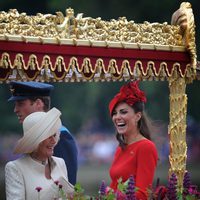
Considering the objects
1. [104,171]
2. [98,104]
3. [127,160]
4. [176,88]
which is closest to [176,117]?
[176,88]

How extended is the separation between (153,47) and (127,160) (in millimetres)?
874

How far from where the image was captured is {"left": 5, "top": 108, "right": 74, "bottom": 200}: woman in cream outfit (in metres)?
8.12

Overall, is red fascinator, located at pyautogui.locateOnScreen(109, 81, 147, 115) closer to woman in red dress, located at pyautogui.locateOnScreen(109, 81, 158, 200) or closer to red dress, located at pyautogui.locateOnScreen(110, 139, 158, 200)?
woman in red dress, located at pyautogui.locateOnScreen(109, 81, 158, 200)

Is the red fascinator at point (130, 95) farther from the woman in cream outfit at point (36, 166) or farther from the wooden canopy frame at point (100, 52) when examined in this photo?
the woman in cream outfit at point (36, 166)

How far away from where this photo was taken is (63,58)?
8.59 m

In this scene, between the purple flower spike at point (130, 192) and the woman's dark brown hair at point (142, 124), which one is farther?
the woman's dark brown hair at point (142, 124)

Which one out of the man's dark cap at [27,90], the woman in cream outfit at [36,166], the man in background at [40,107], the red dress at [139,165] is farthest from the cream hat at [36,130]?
the man's dark cap at [27,90]

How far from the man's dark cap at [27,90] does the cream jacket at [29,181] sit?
1.18 m

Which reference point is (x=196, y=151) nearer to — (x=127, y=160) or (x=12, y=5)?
(x=12, y=5)

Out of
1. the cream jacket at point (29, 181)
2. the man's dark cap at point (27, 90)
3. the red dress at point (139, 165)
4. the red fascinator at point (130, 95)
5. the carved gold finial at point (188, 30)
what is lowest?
the cream jacket at point (29, 181)

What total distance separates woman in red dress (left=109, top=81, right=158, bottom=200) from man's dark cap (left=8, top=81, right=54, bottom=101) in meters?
0.59

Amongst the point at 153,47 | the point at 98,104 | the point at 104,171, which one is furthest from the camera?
the point at 98,104

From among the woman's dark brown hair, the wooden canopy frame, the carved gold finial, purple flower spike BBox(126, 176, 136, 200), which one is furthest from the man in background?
purple flower spike BBox(126, 176, 136, 200)

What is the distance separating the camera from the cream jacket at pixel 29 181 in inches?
319
